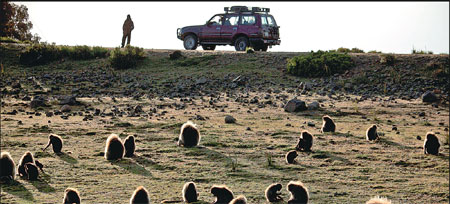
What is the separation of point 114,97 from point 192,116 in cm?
383

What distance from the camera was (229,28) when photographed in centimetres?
2691

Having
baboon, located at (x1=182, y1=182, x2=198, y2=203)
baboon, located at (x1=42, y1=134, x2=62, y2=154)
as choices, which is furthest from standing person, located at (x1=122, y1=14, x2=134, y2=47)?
baboon, located at (x1=182, y1=182, x2=198, y2=203)

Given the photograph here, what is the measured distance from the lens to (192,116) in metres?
15.3

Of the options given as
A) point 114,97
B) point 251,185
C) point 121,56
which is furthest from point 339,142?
point 121,56

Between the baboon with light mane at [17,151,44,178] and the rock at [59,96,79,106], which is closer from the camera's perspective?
the baboon with light mane at [17,151,44,178]

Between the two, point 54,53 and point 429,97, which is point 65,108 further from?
point 429,97

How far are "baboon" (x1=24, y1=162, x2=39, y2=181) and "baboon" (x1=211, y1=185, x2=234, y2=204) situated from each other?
9.73ft

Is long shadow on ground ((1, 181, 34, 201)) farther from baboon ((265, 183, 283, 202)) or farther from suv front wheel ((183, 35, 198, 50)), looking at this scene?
suv front wheel ((183, 35, 198, 50))

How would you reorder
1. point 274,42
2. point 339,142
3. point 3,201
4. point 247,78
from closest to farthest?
point 3,201
point 339,142
point 247,78
point 274,42

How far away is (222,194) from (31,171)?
313 cm

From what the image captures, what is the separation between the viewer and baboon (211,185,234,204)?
7.82 meters

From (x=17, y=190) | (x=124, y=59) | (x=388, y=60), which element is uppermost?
(x=124, y=59)

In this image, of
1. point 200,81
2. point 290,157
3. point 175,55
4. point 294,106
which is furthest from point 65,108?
point 175,55

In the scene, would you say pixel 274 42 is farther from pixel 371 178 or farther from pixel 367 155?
pixel 371 178
